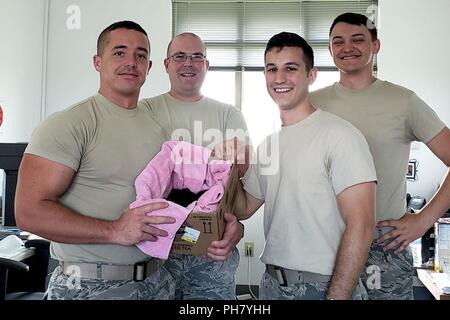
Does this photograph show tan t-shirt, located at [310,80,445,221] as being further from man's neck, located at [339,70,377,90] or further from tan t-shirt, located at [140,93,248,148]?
tan t-shirt, located at [140,93,248,148]

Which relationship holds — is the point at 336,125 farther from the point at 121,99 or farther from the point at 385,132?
the point at 121,99

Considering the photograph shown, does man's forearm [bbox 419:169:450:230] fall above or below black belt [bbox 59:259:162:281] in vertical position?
above

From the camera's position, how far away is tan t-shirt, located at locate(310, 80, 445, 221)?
826 millimetres

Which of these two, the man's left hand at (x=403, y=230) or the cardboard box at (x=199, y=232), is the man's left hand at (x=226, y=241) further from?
the man's left hand at (x=403, y=230)

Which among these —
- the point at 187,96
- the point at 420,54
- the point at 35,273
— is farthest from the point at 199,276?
the point at 420,54

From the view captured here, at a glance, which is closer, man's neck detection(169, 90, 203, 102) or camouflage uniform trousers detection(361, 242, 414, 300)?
camouflage uniform trousers detection(361, 242, 414, 300)

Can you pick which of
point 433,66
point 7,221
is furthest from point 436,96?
point 7,221

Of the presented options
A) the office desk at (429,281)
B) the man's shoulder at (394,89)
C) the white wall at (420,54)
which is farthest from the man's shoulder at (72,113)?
the office desk at (429,281)

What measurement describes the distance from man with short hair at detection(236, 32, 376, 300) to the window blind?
8.9 inches

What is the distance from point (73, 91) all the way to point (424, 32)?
37.6 inches

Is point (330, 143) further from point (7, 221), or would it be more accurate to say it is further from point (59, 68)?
point (7, 221)

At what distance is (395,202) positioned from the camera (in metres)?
0.85

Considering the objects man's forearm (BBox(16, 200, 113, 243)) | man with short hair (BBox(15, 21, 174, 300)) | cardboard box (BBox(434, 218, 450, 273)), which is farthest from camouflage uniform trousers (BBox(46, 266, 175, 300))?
cardboard box (BBox(434, 218, 450, 273))

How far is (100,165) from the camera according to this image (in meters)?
0.72
